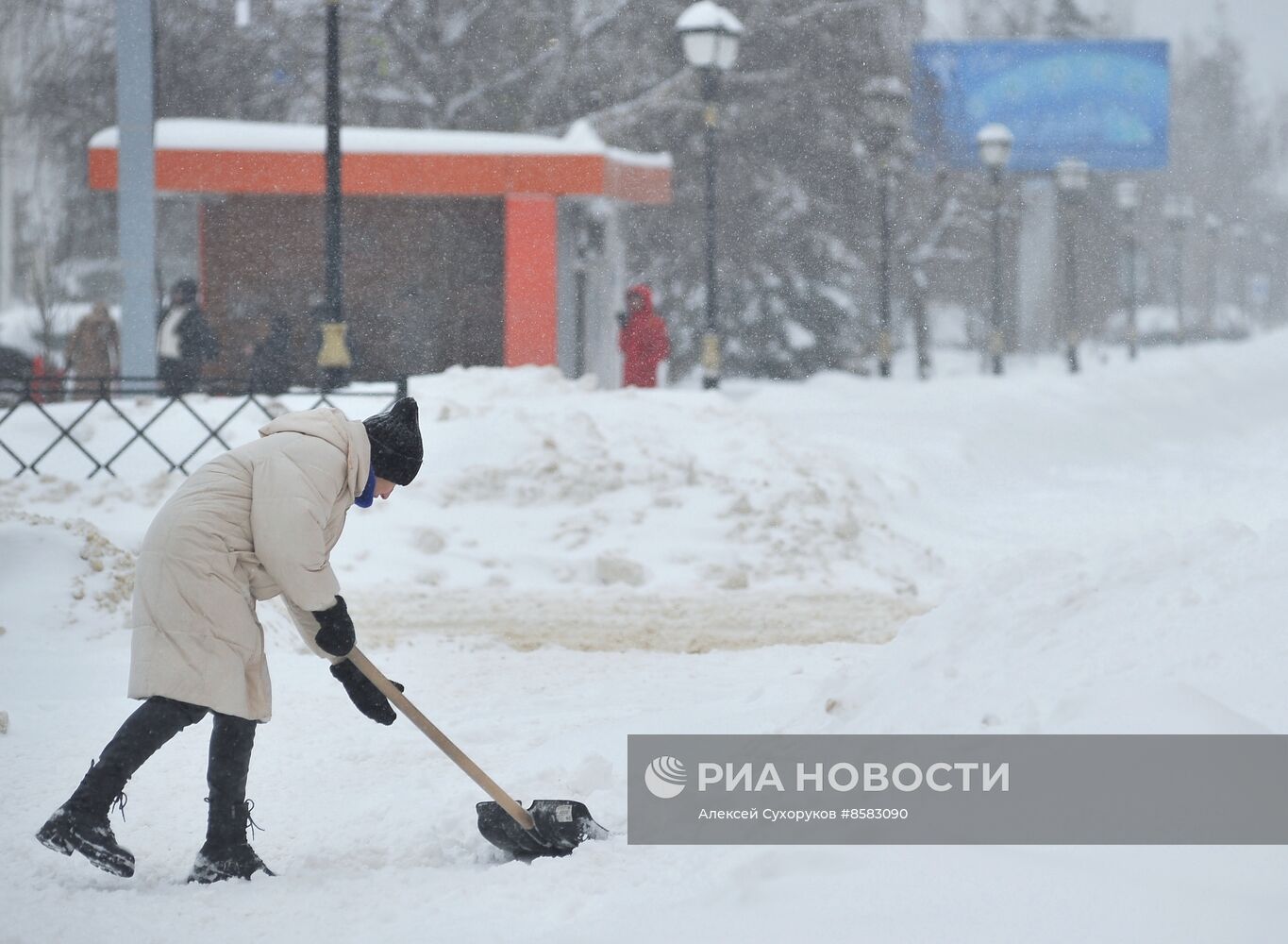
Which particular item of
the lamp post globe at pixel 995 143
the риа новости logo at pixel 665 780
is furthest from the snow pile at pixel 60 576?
the lamp post globe at pixel 995 143

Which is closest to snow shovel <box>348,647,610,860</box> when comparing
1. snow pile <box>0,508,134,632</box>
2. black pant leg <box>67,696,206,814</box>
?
black pant leg <box>67,696,206,814</box>

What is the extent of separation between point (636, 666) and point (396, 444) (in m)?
3.40

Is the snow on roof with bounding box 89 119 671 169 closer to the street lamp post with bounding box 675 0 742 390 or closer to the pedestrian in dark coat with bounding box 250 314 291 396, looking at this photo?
the pedestrian in dark coat with bounding box 250 314 291 396

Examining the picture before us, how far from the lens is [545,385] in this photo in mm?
13188

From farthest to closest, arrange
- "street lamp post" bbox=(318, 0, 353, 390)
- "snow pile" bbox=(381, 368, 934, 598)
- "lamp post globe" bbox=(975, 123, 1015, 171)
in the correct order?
"lamp post globe" bbox=(975, 123, 1015, 171)
"street lamp post" bbox=(318, 0, 353, 390)
"snow pile" bbox=(381, 368, 934, 598)

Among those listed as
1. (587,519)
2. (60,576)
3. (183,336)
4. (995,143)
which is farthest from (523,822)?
(995,143)

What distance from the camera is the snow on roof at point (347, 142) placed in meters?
17.3

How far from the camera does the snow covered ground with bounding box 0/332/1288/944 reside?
11.7 ft

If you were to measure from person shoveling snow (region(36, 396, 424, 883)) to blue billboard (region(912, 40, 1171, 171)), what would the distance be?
109ft

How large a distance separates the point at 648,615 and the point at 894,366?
32864 mm

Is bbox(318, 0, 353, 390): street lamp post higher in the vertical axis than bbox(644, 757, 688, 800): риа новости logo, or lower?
higher

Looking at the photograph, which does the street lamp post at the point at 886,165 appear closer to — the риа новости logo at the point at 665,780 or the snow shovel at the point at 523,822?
the риа новости logo at the point at 665,780

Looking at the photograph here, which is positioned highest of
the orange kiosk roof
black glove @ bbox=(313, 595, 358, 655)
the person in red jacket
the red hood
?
the orange kiosk roof

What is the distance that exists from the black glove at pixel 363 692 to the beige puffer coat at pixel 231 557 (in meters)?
0.18
